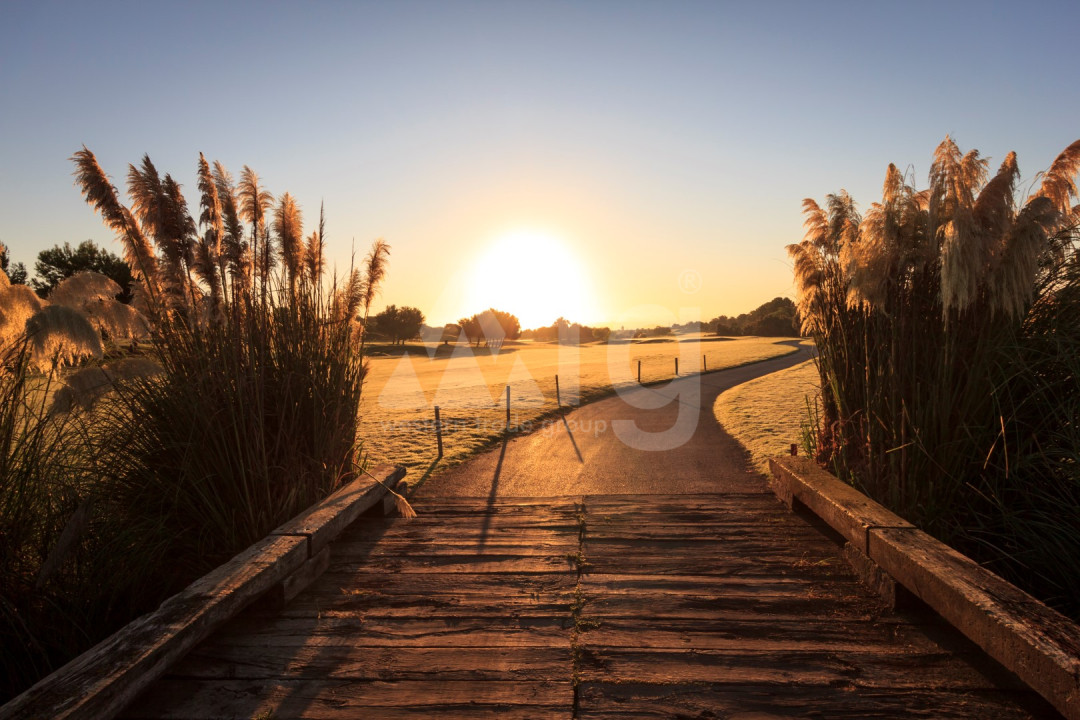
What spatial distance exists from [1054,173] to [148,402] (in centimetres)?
713

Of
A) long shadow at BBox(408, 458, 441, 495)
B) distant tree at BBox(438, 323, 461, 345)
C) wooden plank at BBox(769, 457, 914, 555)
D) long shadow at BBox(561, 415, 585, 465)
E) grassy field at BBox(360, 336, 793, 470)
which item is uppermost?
distant tree at BBox(438, 323, 461, 345)

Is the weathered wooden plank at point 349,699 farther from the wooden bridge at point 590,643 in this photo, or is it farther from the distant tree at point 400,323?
the distant tree at point 400,323

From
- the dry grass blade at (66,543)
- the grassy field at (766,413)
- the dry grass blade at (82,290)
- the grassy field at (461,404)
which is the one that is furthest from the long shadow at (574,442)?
the dry grass blade at (66,543)

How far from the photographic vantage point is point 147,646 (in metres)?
2.77

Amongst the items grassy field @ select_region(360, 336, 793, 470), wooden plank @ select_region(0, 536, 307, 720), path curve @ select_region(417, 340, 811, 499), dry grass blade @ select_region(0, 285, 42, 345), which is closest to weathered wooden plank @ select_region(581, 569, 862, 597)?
wooden plank @ select_region(0, 536, 307, 720)

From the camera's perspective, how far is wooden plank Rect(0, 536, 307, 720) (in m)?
2.37

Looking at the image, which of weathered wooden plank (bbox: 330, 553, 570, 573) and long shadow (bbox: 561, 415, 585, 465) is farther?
long shadow (bbox: 561, 415, 585, 465)

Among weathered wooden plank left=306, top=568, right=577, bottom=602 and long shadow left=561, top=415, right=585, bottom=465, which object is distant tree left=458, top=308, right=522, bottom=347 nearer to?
long shadow left=561, top=415, right=585, bottom=465

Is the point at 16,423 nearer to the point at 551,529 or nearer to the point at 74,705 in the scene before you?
the point at 74,705

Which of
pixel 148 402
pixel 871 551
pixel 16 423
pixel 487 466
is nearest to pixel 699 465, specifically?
pixel 487 466

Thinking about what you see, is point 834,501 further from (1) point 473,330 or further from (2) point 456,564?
(1) point 473,330

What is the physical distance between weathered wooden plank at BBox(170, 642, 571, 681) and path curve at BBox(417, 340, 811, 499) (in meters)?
3.19

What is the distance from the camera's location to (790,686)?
9.36 feet

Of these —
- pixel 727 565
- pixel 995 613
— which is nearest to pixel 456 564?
pixel 727 565
